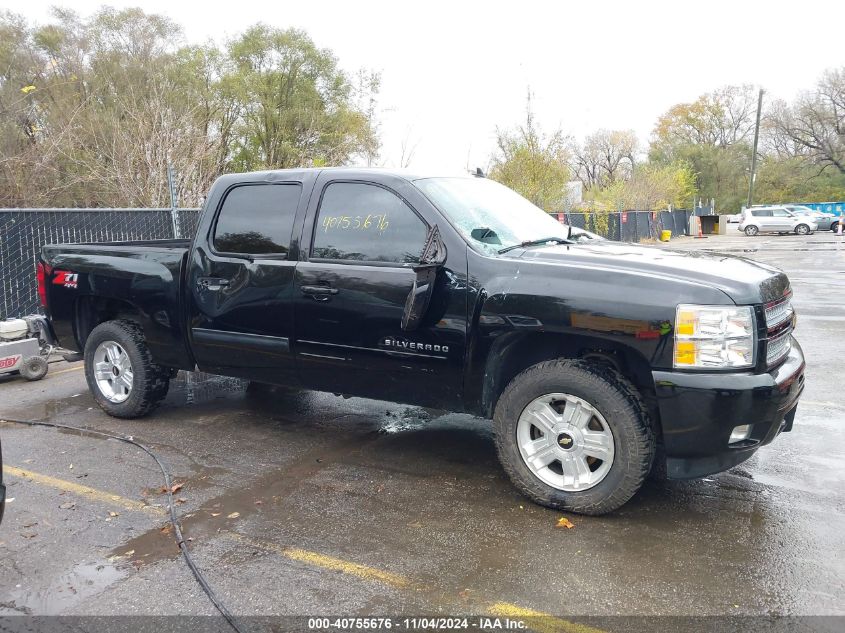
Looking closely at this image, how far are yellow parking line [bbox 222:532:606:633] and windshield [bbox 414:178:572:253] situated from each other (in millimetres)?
1968

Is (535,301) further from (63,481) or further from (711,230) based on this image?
(711,230)

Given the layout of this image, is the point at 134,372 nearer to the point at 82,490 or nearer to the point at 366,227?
the point at 82,490

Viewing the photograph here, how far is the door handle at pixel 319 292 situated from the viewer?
4.78 metres

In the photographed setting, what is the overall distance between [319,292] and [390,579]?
205 centimetres

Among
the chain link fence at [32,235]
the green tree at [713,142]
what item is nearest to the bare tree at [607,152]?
the green tree at [713,142]

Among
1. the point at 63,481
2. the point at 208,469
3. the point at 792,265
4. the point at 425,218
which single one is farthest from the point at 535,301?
the point at 792,265

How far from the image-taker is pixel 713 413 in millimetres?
3666

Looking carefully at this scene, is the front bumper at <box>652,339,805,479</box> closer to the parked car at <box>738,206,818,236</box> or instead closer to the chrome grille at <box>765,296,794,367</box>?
the chrome grille at <box>765,296,794,367</box>

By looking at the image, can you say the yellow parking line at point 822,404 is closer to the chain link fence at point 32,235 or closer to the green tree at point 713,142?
the chain link fence at point 32,235

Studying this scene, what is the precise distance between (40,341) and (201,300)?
3745 mm

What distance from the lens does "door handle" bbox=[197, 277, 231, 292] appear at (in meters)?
5.33

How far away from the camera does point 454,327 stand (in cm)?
433

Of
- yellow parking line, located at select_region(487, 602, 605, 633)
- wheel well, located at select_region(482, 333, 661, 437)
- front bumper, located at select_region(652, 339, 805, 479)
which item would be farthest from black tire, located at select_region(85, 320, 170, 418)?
front bumper, located at select_region(652, 339, 805, 479)

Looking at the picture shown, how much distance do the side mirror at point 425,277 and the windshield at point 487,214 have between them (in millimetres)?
210
